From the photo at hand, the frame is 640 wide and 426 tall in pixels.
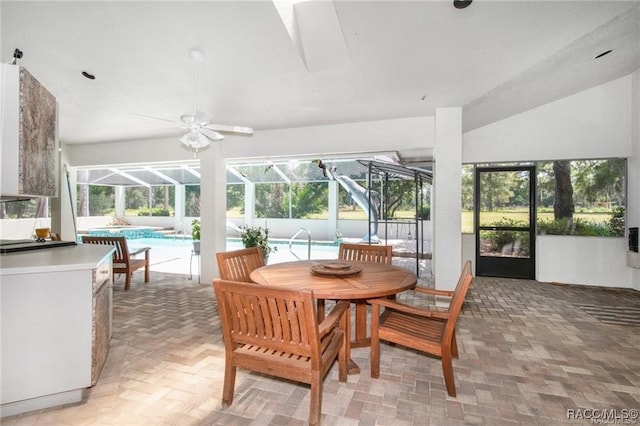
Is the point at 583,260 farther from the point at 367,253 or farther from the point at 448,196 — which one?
the point at 367,253

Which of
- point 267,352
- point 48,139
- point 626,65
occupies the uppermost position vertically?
point 626,65

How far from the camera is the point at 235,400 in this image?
6.59 ft

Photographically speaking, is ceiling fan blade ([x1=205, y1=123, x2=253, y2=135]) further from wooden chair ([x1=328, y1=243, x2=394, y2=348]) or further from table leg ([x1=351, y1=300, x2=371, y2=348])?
table leg ([x1=351, y1=300, x2=371, y2=348])

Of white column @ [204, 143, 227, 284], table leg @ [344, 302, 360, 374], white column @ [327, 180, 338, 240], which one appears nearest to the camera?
table leg @ [344, 302, 360, 374]

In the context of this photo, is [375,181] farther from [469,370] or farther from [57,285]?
[57,285]

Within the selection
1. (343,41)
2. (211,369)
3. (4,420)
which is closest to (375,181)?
(343,41)

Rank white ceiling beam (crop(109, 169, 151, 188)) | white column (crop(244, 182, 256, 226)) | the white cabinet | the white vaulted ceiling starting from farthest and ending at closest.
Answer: white column (crop(244, 182, 256, 226))
white ceiling beam (crop(109, 169, 151, 188))
the white vaulted ceiling
the white cabinet

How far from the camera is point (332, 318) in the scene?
72.6 inches

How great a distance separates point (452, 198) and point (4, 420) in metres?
4.45

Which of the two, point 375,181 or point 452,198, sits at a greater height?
point 375,181

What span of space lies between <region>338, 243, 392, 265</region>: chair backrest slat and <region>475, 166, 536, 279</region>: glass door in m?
3.34

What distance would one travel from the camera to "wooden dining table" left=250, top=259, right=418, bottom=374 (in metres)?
1.99

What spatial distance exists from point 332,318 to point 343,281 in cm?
44

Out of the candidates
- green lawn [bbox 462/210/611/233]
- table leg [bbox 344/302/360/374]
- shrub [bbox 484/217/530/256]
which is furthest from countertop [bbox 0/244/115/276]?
shrub [bbox 484/217/530/256]
